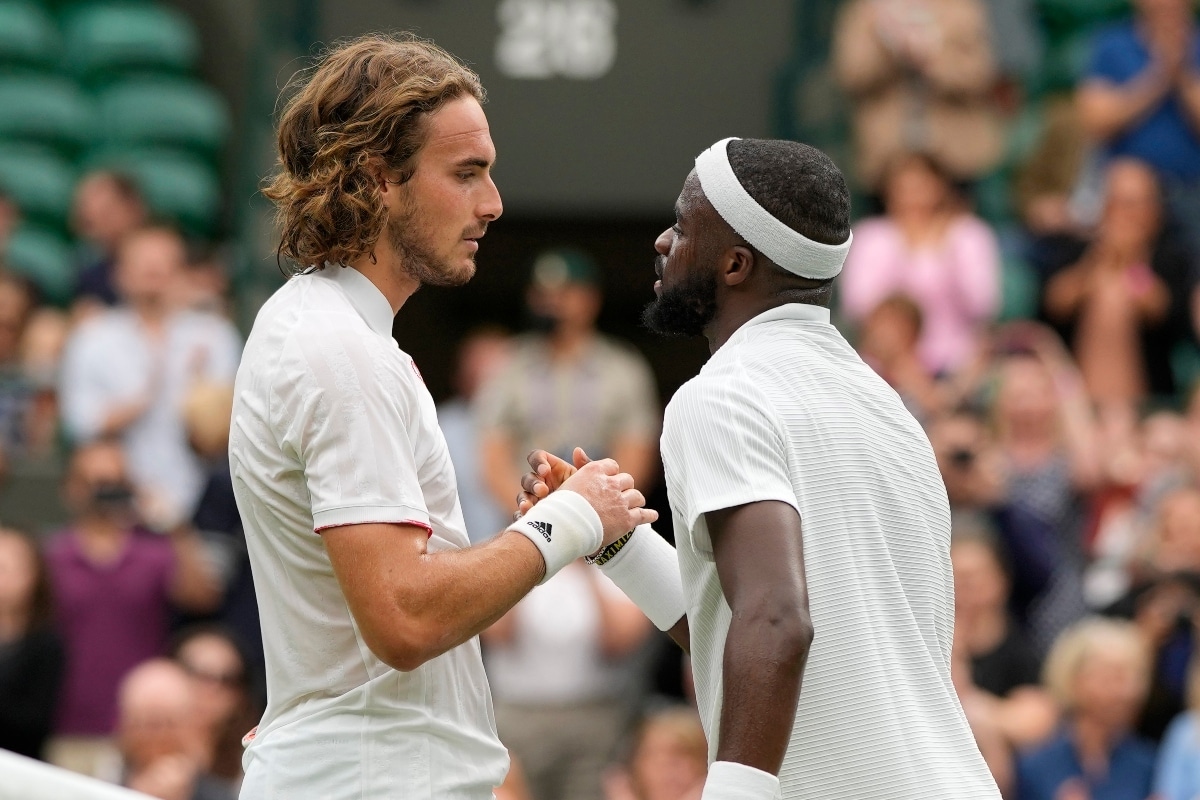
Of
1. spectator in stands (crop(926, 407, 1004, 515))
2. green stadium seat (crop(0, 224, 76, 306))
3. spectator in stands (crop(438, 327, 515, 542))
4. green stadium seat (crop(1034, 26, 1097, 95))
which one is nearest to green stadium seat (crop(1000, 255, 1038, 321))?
spectator in stands (crop(926, 407, 1004, 515))

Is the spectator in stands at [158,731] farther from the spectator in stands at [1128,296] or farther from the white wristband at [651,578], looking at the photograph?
the spectator in stands at [1128,296]

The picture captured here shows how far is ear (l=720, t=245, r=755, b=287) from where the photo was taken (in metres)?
2.90

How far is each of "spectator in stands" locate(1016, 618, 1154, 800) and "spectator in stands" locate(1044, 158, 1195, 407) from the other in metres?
1.91

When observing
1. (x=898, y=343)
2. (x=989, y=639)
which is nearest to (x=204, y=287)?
(x=898, y=343)

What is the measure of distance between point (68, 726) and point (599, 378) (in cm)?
252

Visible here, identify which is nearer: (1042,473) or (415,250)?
(415,250)

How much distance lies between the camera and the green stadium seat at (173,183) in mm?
10173

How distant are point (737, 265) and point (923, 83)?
6131 mm

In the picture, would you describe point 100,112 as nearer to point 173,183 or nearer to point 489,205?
point 173,183

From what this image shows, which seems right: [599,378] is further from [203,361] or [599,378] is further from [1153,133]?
[1153,133]

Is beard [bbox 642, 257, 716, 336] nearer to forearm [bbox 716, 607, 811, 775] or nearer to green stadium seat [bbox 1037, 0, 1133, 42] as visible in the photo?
forearm [bbox 716, 607, 811, 775]

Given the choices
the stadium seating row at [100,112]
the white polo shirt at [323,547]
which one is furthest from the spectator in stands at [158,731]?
the stadium seating row at [100,112]

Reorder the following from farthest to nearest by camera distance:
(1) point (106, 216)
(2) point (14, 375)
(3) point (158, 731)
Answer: (1) point (106, 216)
(2) point (14, 375)
(3) point (158, 731)

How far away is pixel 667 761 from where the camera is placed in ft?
20.5
